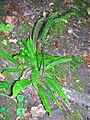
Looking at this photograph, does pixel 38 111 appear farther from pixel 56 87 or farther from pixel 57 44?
pixel 57 44

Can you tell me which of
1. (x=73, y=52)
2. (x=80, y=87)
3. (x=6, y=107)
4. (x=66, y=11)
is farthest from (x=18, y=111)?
(x=66, y=11)

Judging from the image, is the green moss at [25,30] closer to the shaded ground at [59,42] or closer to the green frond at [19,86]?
the shaded ground at [59,42]

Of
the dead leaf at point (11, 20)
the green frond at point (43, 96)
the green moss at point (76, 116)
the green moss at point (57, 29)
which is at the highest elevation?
the dead leaf at point (11, 20)

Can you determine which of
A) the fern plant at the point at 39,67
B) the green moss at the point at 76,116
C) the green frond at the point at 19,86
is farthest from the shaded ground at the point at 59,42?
the green frond at the point at 19,86

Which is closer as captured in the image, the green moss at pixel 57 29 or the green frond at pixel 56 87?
the green frond at pixel 56 87

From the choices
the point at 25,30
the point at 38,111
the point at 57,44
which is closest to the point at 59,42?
the point at 57,44
